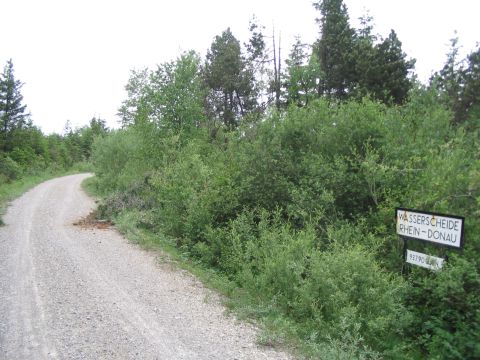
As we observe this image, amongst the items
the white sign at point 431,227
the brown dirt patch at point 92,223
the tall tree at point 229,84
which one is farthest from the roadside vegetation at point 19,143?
the white sign at point 431,227

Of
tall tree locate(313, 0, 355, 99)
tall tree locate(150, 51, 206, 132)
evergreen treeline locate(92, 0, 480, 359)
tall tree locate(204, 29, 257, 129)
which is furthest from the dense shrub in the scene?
tall tree locate(204, 29, 257, 129)

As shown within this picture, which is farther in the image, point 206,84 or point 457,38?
point 206,84

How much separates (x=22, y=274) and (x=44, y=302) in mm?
1821

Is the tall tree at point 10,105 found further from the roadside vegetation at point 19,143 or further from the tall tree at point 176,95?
the tall tree at point 176,95

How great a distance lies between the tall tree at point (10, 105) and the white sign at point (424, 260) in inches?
1663

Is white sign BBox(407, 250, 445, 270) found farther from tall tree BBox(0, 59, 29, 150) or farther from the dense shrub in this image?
tall tree BBox(0, 59, 29, 150)

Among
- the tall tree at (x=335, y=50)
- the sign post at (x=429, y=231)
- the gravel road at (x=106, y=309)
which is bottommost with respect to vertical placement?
the gravel road at (x=106, y=309)

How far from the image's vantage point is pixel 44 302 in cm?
590

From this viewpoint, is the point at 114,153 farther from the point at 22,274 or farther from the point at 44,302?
the point at 44,302

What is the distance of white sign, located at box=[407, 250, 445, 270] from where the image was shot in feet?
18.3

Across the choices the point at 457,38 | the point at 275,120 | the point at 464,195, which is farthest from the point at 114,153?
the point at 457,38

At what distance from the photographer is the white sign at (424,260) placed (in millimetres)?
5586

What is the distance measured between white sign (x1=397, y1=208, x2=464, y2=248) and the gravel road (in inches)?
113

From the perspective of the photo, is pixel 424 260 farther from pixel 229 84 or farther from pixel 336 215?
pixel 229 84
